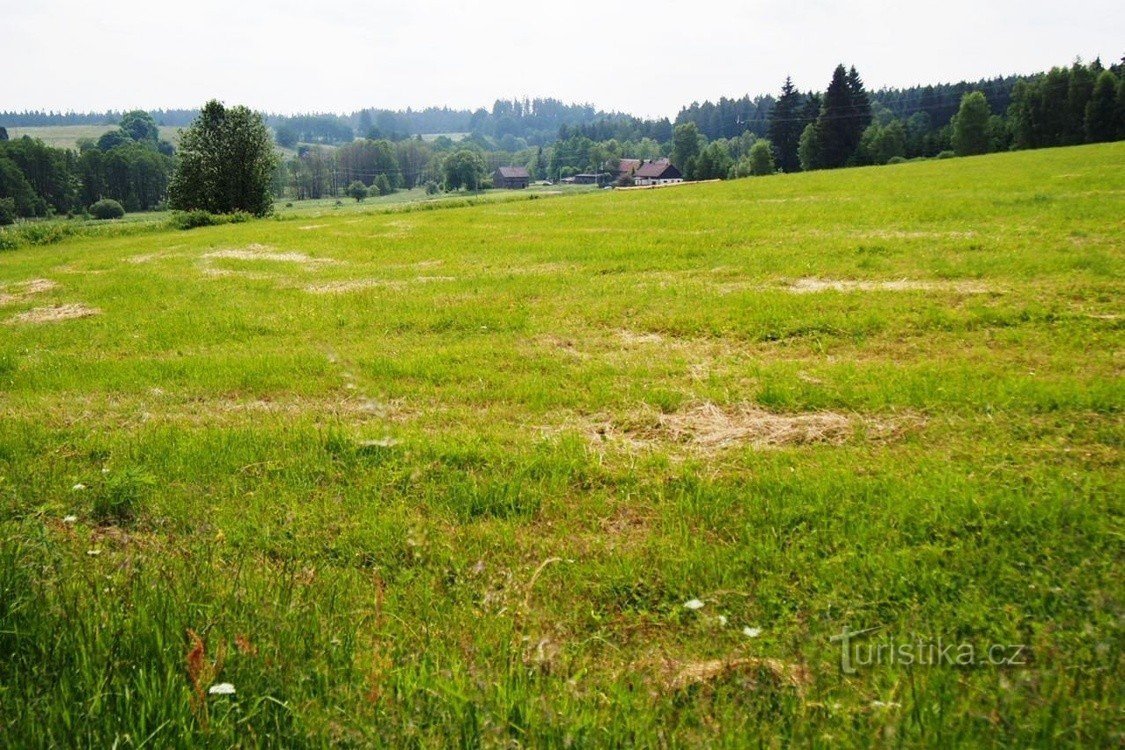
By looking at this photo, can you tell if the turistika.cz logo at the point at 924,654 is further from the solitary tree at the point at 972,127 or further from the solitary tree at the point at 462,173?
the solitary tree at the point at 462,173

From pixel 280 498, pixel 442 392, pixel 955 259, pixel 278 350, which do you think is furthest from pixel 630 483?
pixel 955 259

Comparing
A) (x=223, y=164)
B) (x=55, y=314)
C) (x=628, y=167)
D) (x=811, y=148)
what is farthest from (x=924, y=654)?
(x=628, y=167)

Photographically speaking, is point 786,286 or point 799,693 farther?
point 786,286

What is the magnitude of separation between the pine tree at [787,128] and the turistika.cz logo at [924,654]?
122 meters

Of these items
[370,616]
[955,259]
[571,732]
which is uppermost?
[955,259]

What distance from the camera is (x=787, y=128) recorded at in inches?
4557

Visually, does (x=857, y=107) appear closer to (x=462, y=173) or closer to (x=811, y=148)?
(x=811, y=148)

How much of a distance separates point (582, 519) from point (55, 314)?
55.6ft

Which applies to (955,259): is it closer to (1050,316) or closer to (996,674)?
(1050,316)

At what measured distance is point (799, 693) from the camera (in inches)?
124

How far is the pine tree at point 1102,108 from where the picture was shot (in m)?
87.1

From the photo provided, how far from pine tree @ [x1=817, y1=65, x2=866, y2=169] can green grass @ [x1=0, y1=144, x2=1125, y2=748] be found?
325 feet

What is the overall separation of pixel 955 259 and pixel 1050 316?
4.90m

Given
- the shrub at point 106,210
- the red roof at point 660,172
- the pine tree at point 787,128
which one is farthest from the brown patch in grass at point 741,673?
the red roof at point 660,172
